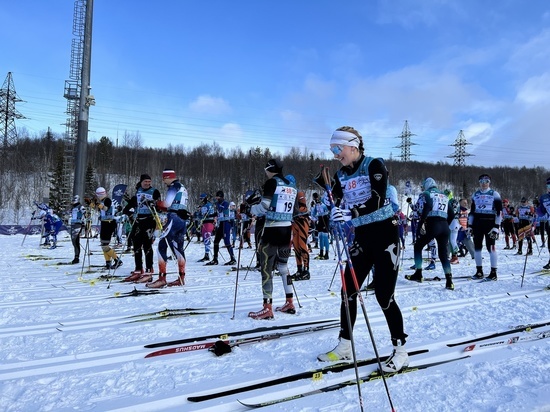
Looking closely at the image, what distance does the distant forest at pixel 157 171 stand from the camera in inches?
1889

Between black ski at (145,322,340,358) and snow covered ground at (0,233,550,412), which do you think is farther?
black ski at (145,322,340,358)

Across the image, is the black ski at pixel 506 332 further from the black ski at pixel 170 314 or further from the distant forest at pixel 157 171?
the distant forest at pixel 157 171

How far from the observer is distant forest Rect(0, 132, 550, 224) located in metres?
48.0

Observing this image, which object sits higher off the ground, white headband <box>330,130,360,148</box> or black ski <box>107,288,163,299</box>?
white headband <box>330,130,360,148</box>

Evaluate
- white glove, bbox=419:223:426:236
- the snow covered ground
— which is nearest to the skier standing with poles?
the snow covered ground

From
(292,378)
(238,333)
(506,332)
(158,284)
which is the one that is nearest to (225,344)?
(238,333)

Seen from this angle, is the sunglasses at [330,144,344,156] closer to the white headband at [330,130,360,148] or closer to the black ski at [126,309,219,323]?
the white headband at [330,130,360,148]

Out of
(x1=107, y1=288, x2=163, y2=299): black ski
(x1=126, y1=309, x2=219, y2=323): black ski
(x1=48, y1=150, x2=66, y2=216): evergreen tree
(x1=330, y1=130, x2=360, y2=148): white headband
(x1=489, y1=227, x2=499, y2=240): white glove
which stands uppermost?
(x1=48, y1=150, x2=66, y2=216): evergreen tree

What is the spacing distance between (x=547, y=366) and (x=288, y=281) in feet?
9.56

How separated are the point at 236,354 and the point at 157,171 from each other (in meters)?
58.8

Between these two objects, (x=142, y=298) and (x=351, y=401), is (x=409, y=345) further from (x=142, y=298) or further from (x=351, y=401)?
(x=142, y=298)

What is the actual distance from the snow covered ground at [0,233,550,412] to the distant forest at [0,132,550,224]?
41.6 m

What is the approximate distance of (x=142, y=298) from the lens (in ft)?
20.0

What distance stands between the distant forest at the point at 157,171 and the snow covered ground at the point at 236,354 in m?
41.6
